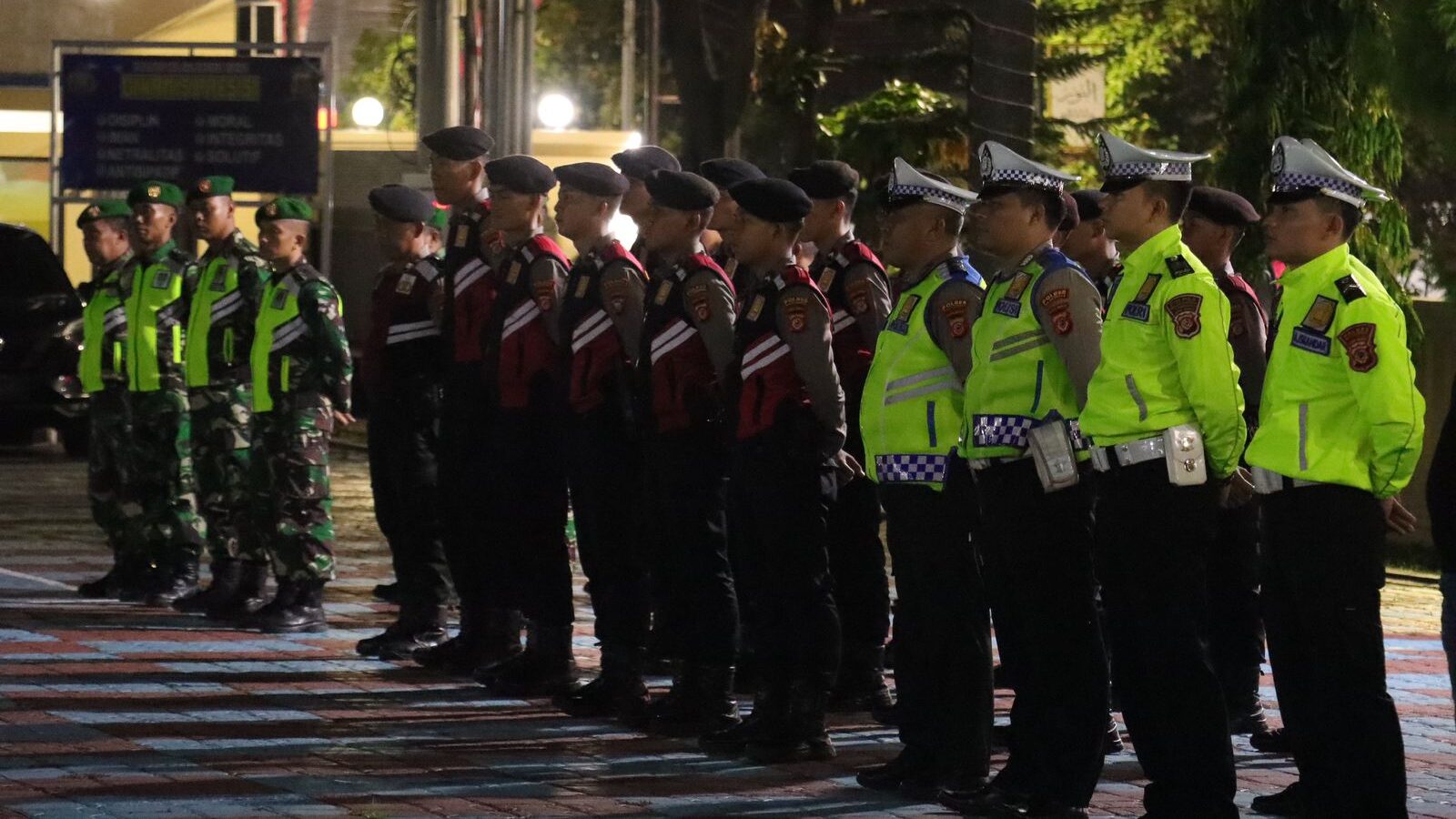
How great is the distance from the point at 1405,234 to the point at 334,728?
373 inches

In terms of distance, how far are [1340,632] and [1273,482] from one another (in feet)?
1.41

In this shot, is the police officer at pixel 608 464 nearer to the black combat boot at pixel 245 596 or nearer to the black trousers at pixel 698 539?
the black trousers at pixel 698 539

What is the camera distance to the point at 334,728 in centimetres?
885

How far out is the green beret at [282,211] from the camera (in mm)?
11258

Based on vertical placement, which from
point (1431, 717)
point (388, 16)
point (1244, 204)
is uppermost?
point (388, 16)

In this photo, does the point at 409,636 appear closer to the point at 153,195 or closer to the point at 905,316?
the point at 153,195

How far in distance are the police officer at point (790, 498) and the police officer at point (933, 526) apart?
20.7 inches

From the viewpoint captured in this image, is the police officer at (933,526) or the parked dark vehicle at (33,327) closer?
the police officer at (933,526)

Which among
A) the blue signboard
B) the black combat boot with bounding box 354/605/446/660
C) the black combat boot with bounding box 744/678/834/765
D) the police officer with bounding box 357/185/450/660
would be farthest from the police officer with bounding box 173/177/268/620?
the blue signboard

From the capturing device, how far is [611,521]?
926 cm

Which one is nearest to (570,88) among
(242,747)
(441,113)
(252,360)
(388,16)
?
(388,16)

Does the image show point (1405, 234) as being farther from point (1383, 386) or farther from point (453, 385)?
point (1383, 386)

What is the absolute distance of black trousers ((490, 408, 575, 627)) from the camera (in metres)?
9.69

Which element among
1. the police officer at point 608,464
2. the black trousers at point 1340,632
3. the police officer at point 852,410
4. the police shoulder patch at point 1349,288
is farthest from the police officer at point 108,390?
the police shoulder patch at point 1349,288
